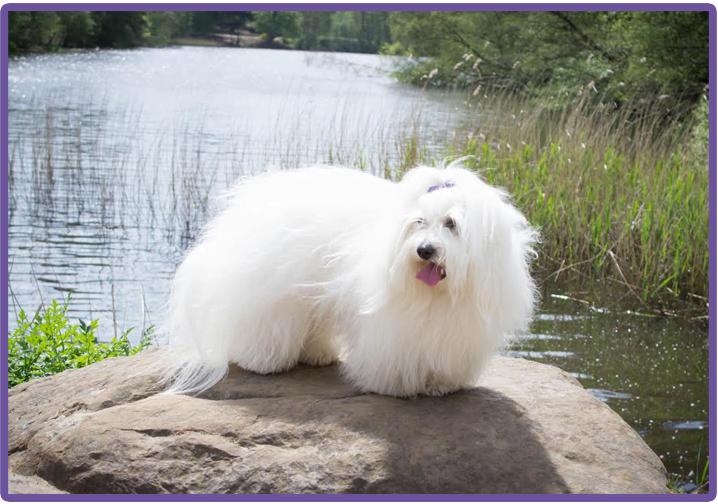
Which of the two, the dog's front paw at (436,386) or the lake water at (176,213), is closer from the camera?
the dog's front paw at (436,386)

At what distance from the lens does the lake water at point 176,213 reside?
5.57 metres

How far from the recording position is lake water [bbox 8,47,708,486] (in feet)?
18.3

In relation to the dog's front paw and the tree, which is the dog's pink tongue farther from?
the tree

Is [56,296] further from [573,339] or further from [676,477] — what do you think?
[676,477]

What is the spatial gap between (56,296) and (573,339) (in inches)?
159

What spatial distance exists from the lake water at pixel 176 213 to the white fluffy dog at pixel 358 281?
83 centimetres

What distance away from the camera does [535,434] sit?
126 inches

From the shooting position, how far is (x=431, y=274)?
3012 mm

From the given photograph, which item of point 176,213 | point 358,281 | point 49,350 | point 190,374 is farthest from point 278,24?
point 358,281

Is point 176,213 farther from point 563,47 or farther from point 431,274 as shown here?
point 563,47

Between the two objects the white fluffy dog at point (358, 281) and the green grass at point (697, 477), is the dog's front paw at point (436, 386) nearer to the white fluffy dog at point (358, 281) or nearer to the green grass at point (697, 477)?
the white fluffy dog at point (358, 281)

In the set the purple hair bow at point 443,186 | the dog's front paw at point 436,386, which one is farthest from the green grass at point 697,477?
the purple hair bow at point 443,186

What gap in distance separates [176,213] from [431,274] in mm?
6348

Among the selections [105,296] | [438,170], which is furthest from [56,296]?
[438,170]
